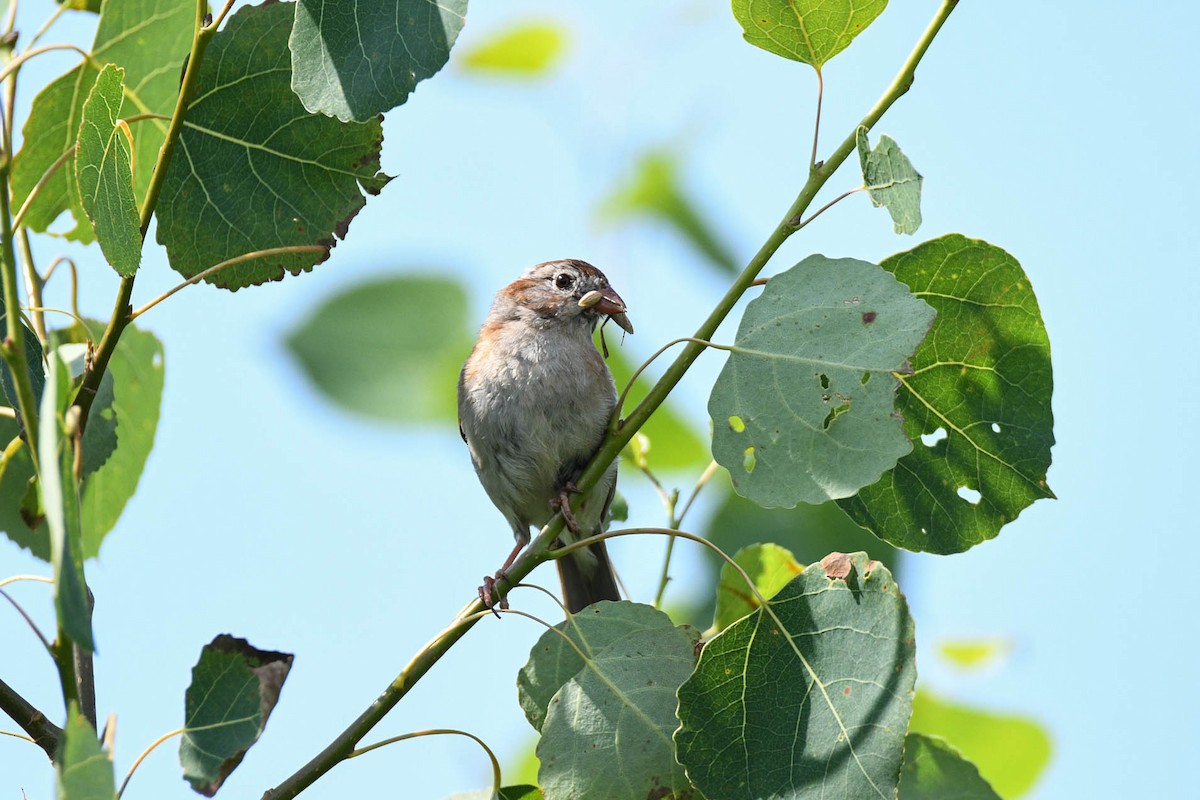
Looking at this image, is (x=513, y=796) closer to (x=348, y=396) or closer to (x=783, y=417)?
(x=783, y=417)

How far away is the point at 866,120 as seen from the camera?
2.72 metres

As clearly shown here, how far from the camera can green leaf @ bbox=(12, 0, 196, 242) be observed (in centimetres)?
313

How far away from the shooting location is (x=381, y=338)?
210 inches

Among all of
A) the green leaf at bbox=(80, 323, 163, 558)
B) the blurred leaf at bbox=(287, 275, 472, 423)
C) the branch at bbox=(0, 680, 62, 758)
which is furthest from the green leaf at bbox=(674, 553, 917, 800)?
the blurred leaf at bbox=(287, 275, 472, 423)

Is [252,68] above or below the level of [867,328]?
above

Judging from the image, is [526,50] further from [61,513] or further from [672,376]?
[61,513]

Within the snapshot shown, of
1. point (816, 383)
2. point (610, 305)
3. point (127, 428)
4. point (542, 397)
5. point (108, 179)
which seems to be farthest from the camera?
point (610, 305)

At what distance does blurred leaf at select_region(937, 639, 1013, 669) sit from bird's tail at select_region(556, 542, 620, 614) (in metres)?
1.91

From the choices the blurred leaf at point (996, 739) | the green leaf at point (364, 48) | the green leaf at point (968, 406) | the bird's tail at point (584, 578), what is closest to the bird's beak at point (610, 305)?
the bird's tail at point (584, 578)

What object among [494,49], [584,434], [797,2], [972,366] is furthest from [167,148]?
[494,49]

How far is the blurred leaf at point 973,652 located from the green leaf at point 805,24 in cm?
243

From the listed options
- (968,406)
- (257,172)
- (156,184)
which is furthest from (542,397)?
(156,184)

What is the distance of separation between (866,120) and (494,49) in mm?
3805

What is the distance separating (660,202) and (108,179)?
3520 mm
